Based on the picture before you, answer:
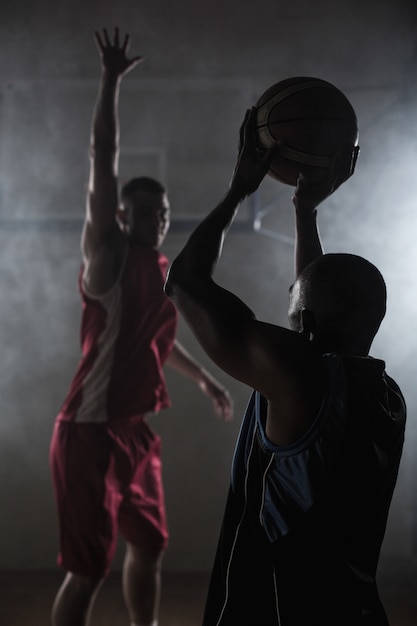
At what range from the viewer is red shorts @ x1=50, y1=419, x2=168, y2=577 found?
1829 mm

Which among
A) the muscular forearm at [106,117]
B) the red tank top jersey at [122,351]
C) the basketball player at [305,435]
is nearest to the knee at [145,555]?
the red tank top jersey at [122,351]

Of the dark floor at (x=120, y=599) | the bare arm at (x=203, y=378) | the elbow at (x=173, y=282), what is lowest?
the dark floor at (x=120, y=599)

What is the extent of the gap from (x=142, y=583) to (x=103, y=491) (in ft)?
1.25

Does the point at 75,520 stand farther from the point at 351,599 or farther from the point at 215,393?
the point at 351,599

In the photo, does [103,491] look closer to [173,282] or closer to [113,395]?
[113,395]

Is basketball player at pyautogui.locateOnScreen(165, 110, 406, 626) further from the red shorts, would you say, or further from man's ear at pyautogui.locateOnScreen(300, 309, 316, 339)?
the red shorts

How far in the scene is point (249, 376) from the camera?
81cm

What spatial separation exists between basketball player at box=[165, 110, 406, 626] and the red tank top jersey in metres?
1.07

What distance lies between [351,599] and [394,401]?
0.28 m

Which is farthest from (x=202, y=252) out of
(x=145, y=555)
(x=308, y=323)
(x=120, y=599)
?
(x=120, y=599)

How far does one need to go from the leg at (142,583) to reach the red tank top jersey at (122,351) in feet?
1.50

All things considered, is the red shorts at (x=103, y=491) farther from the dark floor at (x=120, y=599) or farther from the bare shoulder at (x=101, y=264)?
the dark floor at (x=120, y=599)

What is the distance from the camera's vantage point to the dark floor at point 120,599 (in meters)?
2.44

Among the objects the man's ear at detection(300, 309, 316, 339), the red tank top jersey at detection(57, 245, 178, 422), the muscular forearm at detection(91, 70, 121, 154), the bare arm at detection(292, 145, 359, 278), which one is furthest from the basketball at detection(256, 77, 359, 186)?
the red tank top jersey at detection(57, 245, 178, 422)
